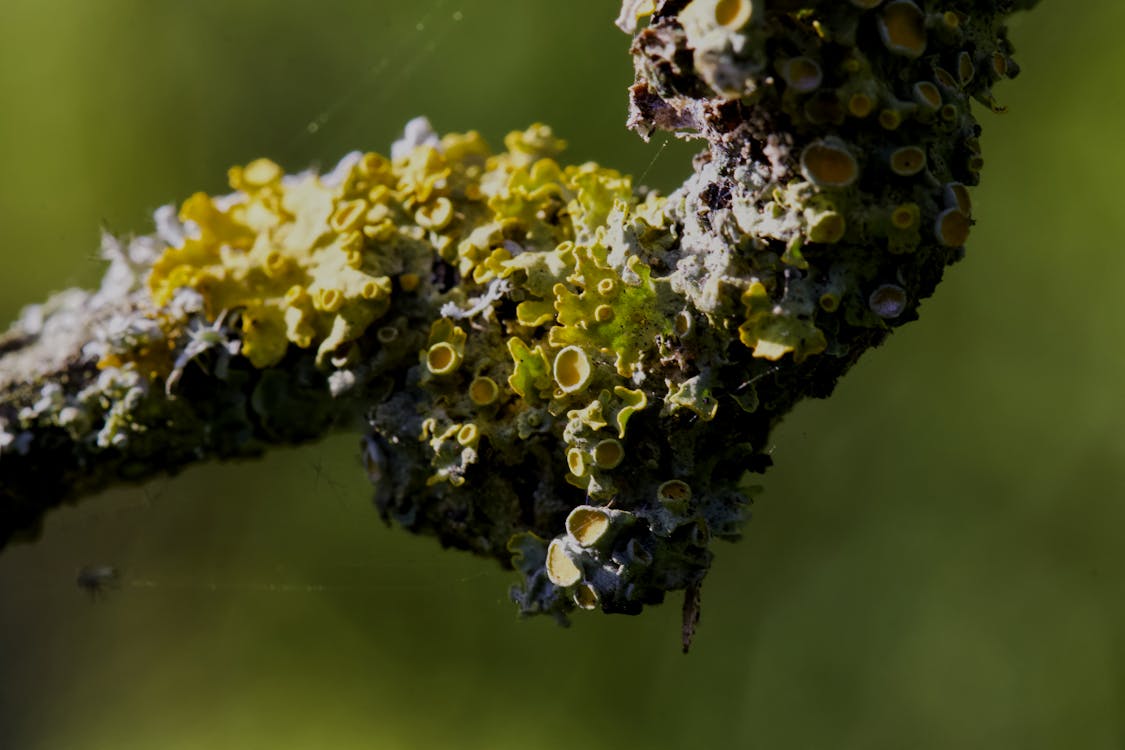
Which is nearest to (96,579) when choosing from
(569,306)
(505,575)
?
(505,575)

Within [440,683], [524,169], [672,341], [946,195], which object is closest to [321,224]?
[524,169]

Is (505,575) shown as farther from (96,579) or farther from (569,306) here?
(569,306)

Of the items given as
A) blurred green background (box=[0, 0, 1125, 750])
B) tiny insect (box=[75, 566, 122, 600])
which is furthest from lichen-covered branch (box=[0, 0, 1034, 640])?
blurred green background (box=[0, 0, 1125, 750])

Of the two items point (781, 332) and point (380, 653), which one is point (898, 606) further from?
point (781, 332)

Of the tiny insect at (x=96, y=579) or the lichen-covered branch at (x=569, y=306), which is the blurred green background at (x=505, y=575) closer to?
the tiny insect at (x=96, y=579)

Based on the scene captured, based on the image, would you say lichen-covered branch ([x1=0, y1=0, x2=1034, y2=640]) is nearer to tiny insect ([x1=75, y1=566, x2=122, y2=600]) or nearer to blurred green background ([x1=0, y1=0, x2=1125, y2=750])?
tiny insect ([x1=75, y1=566, x2=122, y2=600])
